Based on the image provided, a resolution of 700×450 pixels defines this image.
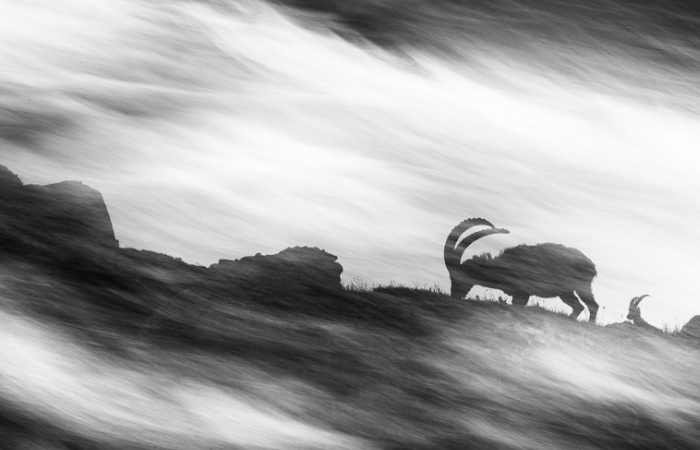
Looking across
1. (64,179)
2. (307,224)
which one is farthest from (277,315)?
(64,179)

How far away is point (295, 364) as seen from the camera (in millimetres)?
1886

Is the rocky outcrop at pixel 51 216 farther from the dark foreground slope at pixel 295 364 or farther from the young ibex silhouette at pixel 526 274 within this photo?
the young ibex silhouette at pixel 526 274

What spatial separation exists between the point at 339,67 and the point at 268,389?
1.41m

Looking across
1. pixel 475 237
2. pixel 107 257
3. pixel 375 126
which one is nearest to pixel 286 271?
pixel 107 257

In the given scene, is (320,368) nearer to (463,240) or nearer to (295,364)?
(295,364)

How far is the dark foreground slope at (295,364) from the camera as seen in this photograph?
176 cm

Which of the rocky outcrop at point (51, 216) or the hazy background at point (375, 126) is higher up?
the hazy background at point (375, 126)

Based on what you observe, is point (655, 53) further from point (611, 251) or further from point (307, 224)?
point (307, 224)

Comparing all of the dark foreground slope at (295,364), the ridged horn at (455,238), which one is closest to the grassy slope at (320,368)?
the dark foreground slope at (295,364)

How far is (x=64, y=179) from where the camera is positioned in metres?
2.27

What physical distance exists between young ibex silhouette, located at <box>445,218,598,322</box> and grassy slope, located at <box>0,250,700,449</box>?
54 millimetres

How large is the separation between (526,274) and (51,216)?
44.3 inches

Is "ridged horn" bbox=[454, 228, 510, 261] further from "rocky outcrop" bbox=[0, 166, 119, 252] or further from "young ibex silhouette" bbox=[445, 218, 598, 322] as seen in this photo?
"rocky outcrop" bbox=[0, 166, 119, 252]

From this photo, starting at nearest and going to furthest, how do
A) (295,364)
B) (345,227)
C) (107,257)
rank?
(295,364), (107,257), (345,227)
